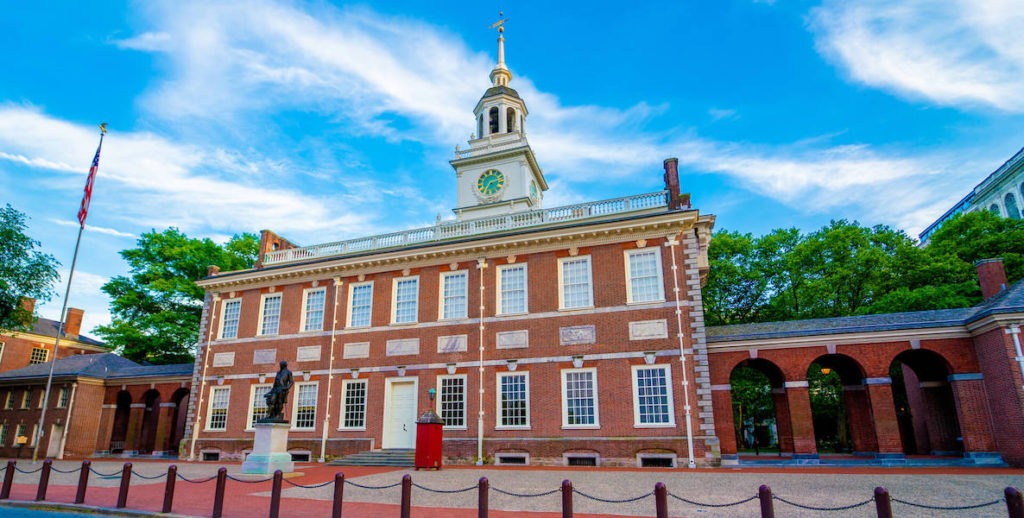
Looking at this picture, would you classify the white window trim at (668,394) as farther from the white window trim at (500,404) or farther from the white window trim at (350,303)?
the white window trim at (350,303)

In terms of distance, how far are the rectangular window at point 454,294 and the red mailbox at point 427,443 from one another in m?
5.35

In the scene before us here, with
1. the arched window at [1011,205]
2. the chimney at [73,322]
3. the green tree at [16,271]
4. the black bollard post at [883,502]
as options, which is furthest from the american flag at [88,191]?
the arched window at [1011,205]

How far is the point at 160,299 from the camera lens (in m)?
36.9

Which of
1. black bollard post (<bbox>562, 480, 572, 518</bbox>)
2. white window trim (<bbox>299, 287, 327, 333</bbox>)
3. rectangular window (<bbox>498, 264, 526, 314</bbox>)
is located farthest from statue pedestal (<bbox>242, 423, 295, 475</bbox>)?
black bollard post (<bbox>562, 480, 572, 518</bbox>)

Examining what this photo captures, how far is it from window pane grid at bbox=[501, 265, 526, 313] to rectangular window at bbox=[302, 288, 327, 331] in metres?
8.61

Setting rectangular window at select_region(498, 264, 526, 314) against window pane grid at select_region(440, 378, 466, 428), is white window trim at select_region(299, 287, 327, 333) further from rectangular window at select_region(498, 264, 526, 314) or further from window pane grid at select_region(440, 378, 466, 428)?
rectangular window at select_region(498, 264, 526, 314)

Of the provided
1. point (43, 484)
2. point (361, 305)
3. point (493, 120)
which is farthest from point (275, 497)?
point (493, 120)

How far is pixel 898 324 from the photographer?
60.2 feet

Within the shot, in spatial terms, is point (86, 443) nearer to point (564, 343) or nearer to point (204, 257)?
point (204, 257)

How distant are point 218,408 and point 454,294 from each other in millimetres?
12659

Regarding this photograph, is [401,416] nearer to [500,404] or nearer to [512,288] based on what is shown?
[500,404]

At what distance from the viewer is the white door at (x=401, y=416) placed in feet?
73.1

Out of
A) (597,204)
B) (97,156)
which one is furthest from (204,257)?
(597,204)

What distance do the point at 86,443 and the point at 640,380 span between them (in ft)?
92.6
